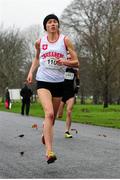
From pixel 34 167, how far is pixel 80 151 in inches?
86.0

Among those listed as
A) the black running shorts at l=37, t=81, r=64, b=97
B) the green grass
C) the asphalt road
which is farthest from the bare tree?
the black running shorts at l=37, t=81, r=64, b=97

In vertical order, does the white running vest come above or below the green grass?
above

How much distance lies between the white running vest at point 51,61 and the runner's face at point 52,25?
0.17 meters

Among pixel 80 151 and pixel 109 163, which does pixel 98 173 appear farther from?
pixel 80 151

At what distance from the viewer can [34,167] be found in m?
7.57

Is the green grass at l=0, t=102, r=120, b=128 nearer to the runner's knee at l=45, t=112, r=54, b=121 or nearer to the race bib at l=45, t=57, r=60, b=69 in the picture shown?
the race bib at l=45, t=57, r=60, b=69

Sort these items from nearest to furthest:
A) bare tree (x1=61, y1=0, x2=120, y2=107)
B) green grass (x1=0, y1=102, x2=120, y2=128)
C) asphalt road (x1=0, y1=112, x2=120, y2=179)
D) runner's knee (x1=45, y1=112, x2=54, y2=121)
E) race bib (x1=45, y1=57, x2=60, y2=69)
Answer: asphalt road (x1=0, y1=112, x2=120, y2=179) < runner's knee (x1=45, y1=112, x2=54, y2=121) < race bib (x1=45, y1=57, x2=60, y2=69) < green grass (x1=0, y1=102, x2=120, y2=128) < bare tree (x1=61, y1=0, x2=120, y2=107)

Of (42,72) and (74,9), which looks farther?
(74,9)

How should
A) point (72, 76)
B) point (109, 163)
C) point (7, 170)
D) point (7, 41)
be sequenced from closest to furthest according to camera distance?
point (7, 170), point (109, 163), point (72, 76), point (7, 41)

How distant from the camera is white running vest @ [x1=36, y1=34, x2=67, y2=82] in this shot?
7.89 meters

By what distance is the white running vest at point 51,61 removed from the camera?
7895 millimetres

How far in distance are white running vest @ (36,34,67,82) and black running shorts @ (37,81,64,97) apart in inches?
2.3

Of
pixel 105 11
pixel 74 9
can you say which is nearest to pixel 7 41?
pixel 74 9

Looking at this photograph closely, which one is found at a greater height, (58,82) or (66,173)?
(58,82)
